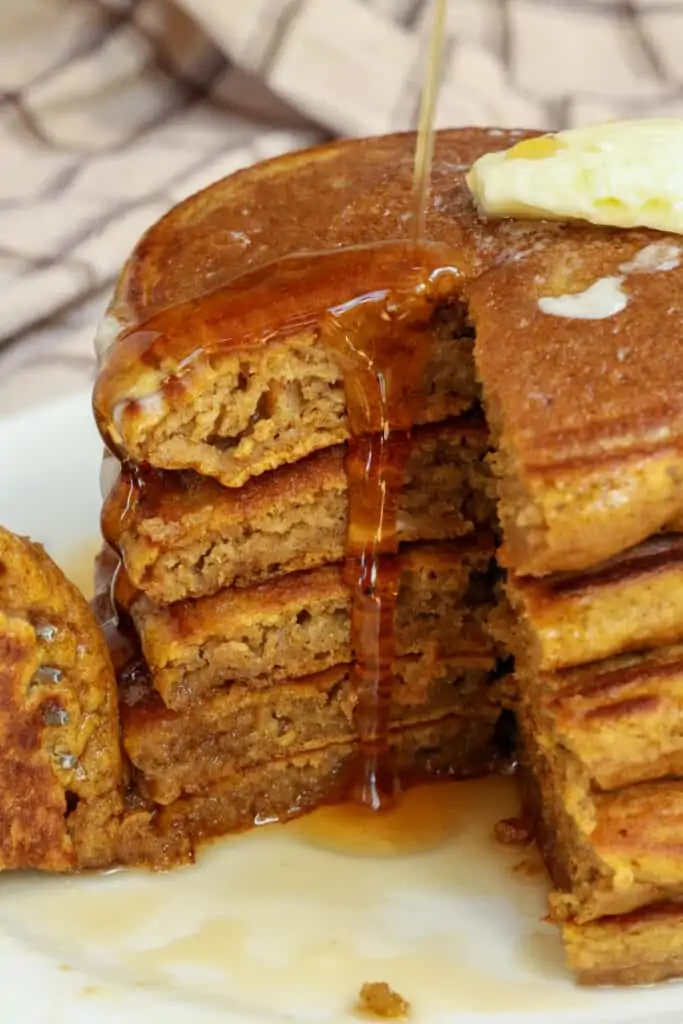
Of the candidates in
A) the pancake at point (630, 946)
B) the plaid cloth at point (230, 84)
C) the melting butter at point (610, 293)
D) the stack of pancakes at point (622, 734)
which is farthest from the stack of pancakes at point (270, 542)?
the plaid cloth at point (230, 84)

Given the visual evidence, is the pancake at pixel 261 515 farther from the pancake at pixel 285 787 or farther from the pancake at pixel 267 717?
the pancake at pixel 285 787

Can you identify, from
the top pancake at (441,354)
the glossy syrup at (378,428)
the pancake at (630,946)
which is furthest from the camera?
the glossy syrup at (378,428)

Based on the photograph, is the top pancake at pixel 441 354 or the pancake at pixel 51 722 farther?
the pancake at pixel 51 722

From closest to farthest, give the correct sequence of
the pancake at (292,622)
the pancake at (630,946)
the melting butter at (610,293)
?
the pancake at (630,946) < the melting butter at (610,293) < the pancake at (292,622)

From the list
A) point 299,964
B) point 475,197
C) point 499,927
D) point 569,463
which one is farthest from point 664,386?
point 299,964

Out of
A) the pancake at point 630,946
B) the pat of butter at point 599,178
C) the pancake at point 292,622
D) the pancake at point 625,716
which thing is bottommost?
the pancake at point 630,946

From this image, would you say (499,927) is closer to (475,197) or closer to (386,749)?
(386,749)
